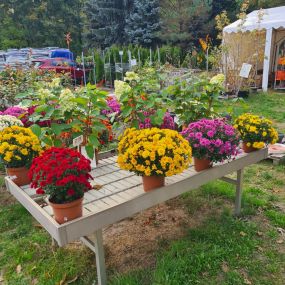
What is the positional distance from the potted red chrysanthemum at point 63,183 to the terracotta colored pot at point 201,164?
98cm

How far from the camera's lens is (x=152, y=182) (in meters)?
2.12

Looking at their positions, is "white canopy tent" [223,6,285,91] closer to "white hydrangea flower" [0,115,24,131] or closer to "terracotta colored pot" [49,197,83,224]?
"white hydrangea flower" [0,115,24,131]

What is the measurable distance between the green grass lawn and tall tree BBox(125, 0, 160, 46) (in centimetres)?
1921

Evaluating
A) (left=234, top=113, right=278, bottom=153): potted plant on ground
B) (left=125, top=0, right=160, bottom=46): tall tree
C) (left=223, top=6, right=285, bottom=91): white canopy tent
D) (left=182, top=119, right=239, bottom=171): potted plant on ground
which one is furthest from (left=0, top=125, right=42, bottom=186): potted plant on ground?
(left=125, top=0, right=160, bottom=46): tall tree

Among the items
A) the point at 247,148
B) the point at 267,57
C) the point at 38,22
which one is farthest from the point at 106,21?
the point at 247,148

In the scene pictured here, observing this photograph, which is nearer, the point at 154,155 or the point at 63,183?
the point at 63,183

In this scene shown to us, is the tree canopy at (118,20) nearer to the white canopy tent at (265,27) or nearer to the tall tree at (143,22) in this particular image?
the tall tree at (143,22)

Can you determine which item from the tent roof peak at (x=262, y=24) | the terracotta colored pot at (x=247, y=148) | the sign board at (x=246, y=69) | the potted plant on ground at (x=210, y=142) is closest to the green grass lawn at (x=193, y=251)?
the terracotta colored pot at (x=247, y=148)

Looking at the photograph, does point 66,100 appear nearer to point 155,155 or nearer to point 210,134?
point 155,155

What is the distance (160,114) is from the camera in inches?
101

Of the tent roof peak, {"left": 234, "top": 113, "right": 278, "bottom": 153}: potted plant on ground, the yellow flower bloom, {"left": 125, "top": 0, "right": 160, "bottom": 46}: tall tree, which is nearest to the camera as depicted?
the yellow flower bloom

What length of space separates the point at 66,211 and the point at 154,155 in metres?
0.62

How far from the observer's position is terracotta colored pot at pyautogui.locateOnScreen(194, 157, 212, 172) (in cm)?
245

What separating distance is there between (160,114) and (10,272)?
1.71 metres
